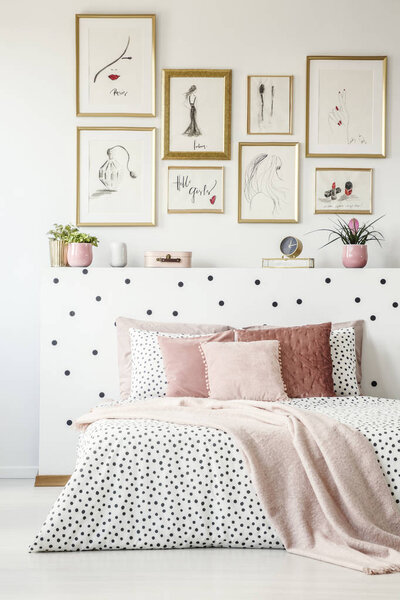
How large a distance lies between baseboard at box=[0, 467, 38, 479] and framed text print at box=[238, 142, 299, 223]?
5.88 feet

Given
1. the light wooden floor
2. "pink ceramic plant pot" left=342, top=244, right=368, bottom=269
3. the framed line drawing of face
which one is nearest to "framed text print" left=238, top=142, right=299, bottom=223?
the framed line drawing of face

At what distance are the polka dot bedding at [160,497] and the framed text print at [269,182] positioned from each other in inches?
70.9

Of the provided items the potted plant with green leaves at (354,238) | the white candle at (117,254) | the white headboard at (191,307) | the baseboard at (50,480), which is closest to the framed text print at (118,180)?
the white candle at (117,254)

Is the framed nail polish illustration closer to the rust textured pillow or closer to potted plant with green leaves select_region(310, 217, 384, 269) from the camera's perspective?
potted plant with green leaves select_region(310, 217, 384, 269)

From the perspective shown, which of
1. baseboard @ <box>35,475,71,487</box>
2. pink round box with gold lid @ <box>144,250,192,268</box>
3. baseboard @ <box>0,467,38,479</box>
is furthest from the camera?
baseboard @ <box>0,467,38,479</box>

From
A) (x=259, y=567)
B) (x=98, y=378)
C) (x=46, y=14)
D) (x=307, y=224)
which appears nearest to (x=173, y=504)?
(x=259, y=567)

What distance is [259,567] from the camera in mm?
2648

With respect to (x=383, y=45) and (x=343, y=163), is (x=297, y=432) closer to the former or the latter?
(x=343, y=163)

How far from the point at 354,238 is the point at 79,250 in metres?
1.45

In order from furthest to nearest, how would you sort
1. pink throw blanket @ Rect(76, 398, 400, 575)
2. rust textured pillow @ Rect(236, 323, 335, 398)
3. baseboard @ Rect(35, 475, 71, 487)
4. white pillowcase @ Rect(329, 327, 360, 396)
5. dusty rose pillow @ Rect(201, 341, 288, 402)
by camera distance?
baseboard @ Rect(35, 475, 71, 487), white pillowcase @ Rect(329, 327, 360, 396), rust textured pillow @ Rect(236, 323, 335, 398), dusty rose pillow @ Rect(201, 341, 288, 402), pink throw blanket @ Rect(76, 398, 400, 575)

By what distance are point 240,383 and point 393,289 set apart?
3.52 ft

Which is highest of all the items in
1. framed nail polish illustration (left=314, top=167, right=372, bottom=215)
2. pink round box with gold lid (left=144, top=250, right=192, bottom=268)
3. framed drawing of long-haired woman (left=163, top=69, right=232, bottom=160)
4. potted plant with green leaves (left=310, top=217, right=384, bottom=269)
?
framed drawing of long-haired woman (left=163, top=69, right=232, bottom=160)

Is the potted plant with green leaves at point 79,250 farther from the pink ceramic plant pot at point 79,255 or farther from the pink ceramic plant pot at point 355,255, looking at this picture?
the pink ceramic plant pot at point 355,255

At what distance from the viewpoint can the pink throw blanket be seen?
2.73 meters
